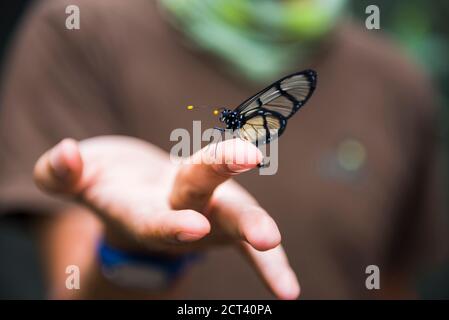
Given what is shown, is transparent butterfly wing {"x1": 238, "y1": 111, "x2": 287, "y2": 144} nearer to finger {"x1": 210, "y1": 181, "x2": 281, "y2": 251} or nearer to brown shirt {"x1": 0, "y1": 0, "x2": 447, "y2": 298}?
finger {"x1": 210, "y1": 181, "x2": 281, "y2": 251}

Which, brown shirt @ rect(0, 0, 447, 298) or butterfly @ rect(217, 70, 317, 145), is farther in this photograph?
brown shirt @ rect(0, 0, 447, 298)

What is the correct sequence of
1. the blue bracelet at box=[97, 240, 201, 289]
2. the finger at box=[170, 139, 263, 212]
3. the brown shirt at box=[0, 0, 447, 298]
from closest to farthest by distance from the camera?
the finger at box=[170, 139, 263, 212], the blue bracelet at box=[97, 240, 201, 289], the brown shirt at box=[0, 0, 447, 298]

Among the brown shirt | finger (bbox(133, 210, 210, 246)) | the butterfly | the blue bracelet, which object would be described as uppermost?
the brown shirt

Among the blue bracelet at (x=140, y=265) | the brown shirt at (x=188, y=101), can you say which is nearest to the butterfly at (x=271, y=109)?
the blue bracelet at (x=140, y=265)

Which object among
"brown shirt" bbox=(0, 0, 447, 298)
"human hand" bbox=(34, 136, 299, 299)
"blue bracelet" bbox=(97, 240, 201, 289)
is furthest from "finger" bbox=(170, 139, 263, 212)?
"brown shirt" bbox=(0, 0, 447, 298)

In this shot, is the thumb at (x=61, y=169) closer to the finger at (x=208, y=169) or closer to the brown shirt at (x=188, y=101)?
the finger at (x=208, y=169)
